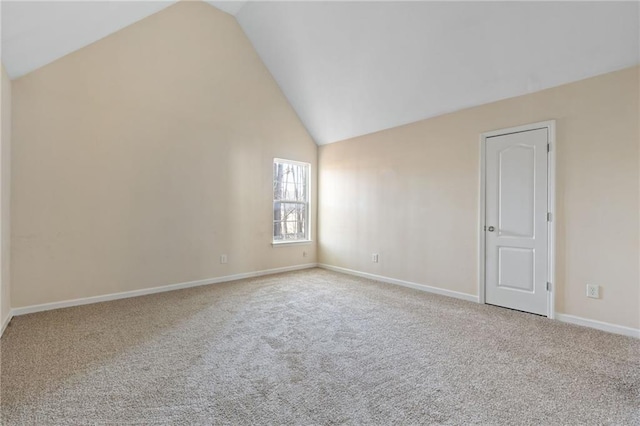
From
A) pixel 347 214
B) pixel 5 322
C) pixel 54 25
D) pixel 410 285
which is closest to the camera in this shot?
pixel 54 25

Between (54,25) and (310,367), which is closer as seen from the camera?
(310,367)

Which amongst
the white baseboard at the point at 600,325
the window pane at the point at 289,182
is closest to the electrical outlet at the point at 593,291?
the white baseboard at the point at 600,325

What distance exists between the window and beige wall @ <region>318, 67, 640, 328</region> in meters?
0.33

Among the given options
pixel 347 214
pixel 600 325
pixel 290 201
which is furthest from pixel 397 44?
pixel 600 325

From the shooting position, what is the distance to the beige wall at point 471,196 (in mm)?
2801

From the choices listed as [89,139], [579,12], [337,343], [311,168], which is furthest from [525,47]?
[89,139]

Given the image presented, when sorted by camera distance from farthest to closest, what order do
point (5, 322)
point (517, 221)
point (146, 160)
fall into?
point (146, 160) → point (517, 221) → point (5, 322)

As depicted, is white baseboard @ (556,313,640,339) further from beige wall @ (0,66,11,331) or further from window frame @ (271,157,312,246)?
beige wall @ (0,66,11,331)

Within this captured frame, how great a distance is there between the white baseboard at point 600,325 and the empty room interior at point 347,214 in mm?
15

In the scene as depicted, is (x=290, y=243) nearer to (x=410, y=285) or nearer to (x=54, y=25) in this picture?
(x=410, y=285)

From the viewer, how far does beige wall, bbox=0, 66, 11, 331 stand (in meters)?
2.76

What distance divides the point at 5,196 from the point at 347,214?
14.1 feet

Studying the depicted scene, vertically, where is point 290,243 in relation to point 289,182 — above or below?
below

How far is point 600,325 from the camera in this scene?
2.89 meters
